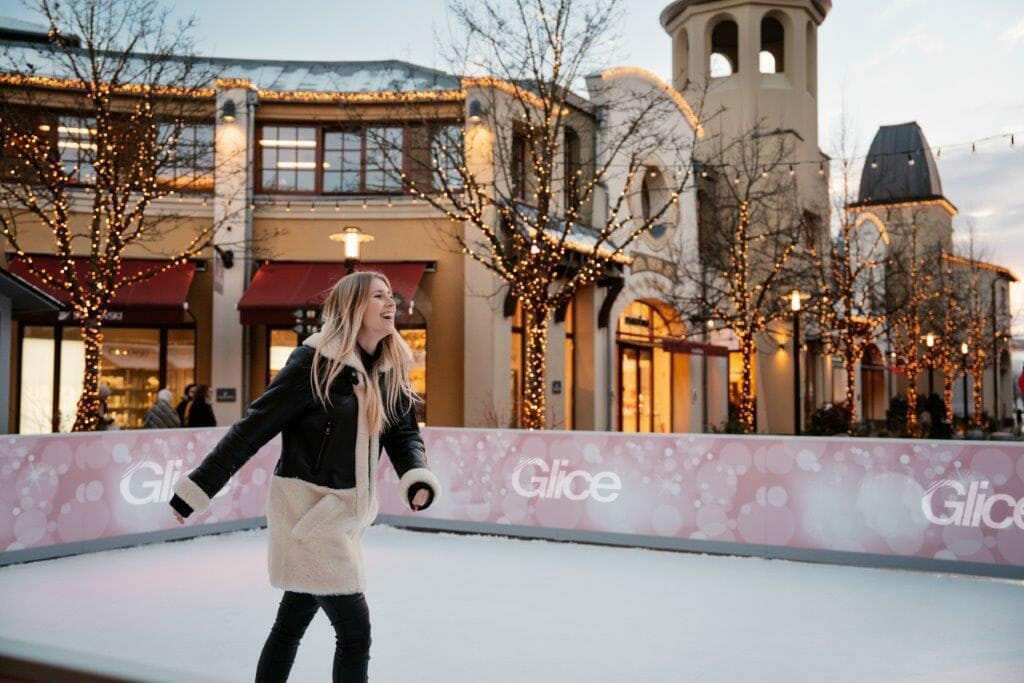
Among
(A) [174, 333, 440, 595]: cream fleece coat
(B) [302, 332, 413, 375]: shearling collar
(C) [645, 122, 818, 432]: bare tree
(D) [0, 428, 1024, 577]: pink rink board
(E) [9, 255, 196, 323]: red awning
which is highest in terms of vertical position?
(C) [645, 122, 818, 432]: bare tree

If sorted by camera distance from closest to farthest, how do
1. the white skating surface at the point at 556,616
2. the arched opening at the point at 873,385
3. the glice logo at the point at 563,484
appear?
1. the white skating surface at the point at 556,616
2. the glice logo at the point at 563,484
3. the arched opening at the point at 873,385

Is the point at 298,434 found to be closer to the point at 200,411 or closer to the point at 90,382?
the point at 200,411

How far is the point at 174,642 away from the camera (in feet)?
20.0

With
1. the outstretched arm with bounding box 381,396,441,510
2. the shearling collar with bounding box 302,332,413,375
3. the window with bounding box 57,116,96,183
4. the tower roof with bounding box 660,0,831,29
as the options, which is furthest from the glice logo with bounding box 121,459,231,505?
the tower roof with bounding box 660,0,831,29

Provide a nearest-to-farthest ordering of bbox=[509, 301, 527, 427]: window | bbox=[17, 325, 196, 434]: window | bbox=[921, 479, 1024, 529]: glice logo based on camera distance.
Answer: bbox=[921, 479, 1024, 529]: glice logo, bbox=[17, 325, 196, 434]: window, bbox=[509, 301, 527, 427]: window

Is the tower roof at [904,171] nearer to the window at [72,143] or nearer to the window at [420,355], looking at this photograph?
the window at [420,355]

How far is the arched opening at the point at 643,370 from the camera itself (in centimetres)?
2431

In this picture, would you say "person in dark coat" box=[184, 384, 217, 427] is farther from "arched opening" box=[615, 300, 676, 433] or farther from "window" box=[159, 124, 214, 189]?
"arched opening" box=[615, 300, 676, 433]

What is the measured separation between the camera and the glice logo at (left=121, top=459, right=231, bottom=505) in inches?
395

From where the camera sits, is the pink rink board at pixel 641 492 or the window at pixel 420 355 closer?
the pink rink board at pixel 641 492

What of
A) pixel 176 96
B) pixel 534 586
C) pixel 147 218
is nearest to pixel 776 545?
pixel 534 586

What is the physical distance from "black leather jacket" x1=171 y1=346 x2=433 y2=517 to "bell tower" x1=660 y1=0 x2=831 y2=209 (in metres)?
28.9

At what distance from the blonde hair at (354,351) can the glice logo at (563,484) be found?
7048 millimetres

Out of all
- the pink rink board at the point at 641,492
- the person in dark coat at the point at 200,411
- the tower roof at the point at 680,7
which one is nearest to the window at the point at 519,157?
the person in dark coat at the point at 200,411
